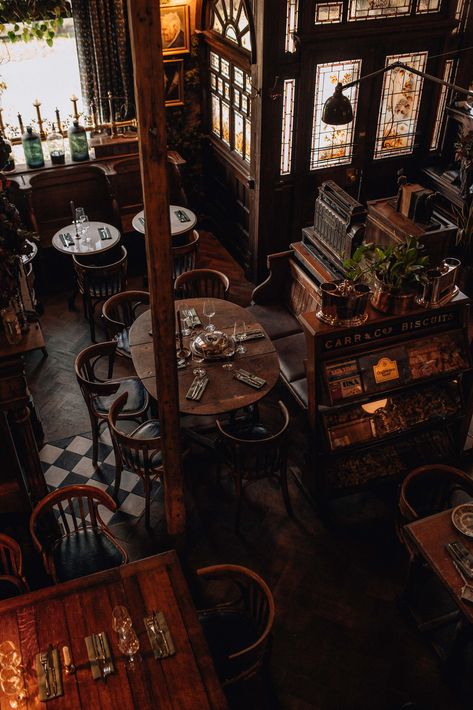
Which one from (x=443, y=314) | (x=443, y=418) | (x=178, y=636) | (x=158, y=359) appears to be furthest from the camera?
(x=443, y=418)

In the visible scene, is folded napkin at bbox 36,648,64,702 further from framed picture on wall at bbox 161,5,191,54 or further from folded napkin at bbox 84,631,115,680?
framed picture on wall at bbox 161,5,191,54

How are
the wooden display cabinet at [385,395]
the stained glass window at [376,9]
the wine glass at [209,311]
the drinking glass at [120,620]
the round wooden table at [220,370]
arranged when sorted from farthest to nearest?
1. the stained glass window at [376,9]
2. the wine glass at [209,311]
3. the round wooden table at [220,370]
4. the wooden display cabinet at [385,395]
5. the drinking glass at [120,620]

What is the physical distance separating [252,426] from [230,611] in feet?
5.34

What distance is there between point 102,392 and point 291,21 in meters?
3.83

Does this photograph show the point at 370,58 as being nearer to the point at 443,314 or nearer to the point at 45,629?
the point at 443,314

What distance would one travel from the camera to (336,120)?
4691 mm

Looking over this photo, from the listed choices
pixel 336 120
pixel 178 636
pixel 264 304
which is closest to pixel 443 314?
pixel 336 120

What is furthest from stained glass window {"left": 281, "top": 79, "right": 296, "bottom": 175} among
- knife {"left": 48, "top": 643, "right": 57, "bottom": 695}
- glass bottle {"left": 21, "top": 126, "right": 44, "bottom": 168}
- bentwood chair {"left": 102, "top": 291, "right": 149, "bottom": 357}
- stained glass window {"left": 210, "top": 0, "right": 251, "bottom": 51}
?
knife {"left": 48, "top": 643, "right": 57, "bottom": 695}

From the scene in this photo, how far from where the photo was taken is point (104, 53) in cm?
734

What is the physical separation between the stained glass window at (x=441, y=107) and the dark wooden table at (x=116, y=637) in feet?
19.3

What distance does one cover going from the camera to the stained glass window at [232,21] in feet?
21.2

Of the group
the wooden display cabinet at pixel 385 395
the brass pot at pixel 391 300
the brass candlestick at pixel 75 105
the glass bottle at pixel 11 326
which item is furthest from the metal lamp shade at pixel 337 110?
the brass candlestick at pixel 75 105

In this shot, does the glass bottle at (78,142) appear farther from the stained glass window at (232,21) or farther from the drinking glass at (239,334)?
the drinking glass at (239,334)

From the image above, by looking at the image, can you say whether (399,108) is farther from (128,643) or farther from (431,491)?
(128,643)
